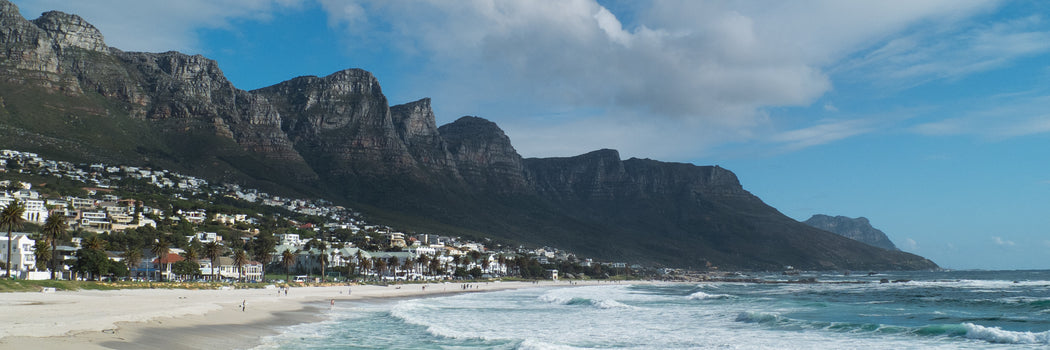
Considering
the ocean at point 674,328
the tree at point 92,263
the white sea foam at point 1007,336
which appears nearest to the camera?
the ocean at point 674,328

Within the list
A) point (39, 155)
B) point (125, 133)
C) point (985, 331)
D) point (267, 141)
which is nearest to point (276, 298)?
point (985, 331)

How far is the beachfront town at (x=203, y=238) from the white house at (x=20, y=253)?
0.36ft

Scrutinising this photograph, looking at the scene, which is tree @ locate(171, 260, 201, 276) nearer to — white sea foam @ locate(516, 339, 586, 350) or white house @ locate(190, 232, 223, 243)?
white house @ locate(190, 232, 223, 243)

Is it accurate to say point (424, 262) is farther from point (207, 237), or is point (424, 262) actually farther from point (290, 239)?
A: point (207, 237)

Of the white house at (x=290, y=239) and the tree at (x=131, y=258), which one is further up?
the white house at (x=290, y=239)

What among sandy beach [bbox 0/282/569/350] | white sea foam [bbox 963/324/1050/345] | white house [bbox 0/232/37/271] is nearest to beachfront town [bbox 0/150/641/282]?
white house [bbox 0/232/37/271]

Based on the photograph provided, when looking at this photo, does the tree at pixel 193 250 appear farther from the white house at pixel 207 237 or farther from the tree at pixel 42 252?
the tree at pixel 42 252

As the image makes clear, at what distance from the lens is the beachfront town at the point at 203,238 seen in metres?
77.7

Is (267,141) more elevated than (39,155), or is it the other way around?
(267,141)

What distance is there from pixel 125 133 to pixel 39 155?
95.3ft

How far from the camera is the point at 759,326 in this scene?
1578 inches

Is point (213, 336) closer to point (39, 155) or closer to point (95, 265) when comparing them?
point (95, 265)

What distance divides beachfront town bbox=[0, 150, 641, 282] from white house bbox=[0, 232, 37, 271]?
110 mm

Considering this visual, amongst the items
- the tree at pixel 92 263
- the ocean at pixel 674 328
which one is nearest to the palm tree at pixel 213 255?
the tree at pixel 92 263
